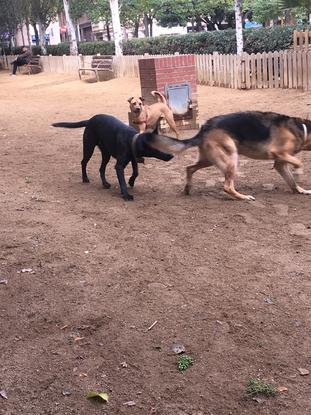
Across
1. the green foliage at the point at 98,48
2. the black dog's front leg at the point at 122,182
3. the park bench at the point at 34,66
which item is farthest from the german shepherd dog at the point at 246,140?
the park bench at the point at 34,66

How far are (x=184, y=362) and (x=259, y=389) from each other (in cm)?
46

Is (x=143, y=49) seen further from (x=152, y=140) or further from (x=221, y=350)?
(x=221, y=350)

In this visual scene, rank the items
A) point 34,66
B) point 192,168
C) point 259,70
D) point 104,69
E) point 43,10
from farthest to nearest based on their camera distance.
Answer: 1. point 43,10
2. point 34,66
3. point 104,69
4. point 259,70
5. point 192,168

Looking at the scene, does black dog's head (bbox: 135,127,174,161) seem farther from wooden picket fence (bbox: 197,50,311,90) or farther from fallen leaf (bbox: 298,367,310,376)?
wooden picket fence (bbox: 197,50,311,90)

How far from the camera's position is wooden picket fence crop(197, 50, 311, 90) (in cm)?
1459

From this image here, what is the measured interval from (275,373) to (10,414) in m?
1.41

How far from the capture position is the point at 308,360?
3.09 meters

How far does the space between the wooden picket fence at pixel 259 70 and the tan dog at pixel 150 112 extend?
19.4ft

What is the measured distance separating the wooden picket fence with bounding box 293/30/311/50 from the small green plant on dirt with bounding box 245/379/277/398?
14.2 m

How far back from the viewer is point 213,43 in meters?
22.9

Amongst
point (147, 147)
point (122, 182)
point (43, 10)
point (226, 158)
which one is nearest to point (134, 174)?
point (122, 182)

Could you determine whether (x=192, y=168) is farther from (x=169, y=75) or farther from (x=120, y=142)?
(x=169, y=75)

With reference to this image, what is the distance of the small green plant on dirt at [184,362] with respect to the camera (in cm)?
304

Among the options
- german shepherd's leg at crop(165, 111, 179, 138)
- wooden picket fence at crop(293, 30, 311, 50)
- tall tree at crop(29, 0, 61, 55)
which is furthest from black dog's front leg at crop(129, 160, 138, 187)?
tall tree at crop(29, 0, 61, 55)
